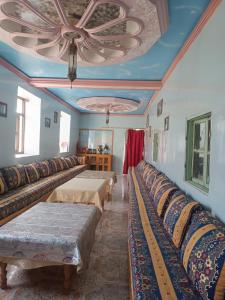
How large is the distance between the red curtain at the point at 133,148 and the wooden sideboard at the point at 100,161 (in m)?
0.62

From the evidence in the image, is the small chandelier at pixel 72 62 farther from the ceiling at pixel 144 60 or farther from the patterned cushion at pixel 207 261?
the patterned cushion at pixel 207 261

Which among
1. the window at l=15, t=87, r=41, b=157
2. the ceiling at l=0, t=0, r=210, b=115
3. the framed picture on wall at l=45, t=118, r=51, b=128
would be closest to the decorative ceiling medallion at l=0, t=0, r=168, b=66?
the ceiling at l=0, t=0, r=210, b=115

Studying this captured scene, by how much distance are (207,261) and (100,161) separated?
7.80 m

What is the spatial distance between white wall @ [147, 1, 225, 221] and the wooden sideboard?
5.59m

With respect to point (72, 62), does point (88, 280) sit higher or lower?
lower

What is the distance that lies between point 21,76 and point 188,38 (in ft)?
9.92

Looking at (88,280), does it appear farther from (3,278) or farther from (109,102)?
(109,102)

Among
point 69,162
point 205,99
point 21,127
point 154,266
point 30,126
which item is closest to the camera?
point 154,266

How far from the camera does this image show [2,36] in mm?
2285

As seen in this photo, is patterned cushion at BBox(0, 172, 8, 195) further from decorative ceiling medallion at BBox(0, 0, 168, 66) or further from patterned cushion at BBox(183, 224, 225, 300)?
patterned cushion at BBox(183, 224, 225, 300)

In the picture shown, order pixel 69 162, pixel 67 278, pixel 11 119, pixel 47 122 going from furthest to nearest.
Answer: pixel 69 162, pixel 47 122, pixel 11 119, pixel 67 278

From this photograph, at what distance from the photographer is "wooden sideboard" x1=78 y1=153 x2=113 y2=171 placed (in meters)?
8.90

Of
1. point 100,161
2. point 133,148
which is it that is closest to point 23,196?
point 100,161

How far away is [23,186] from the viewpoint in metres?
3.90
